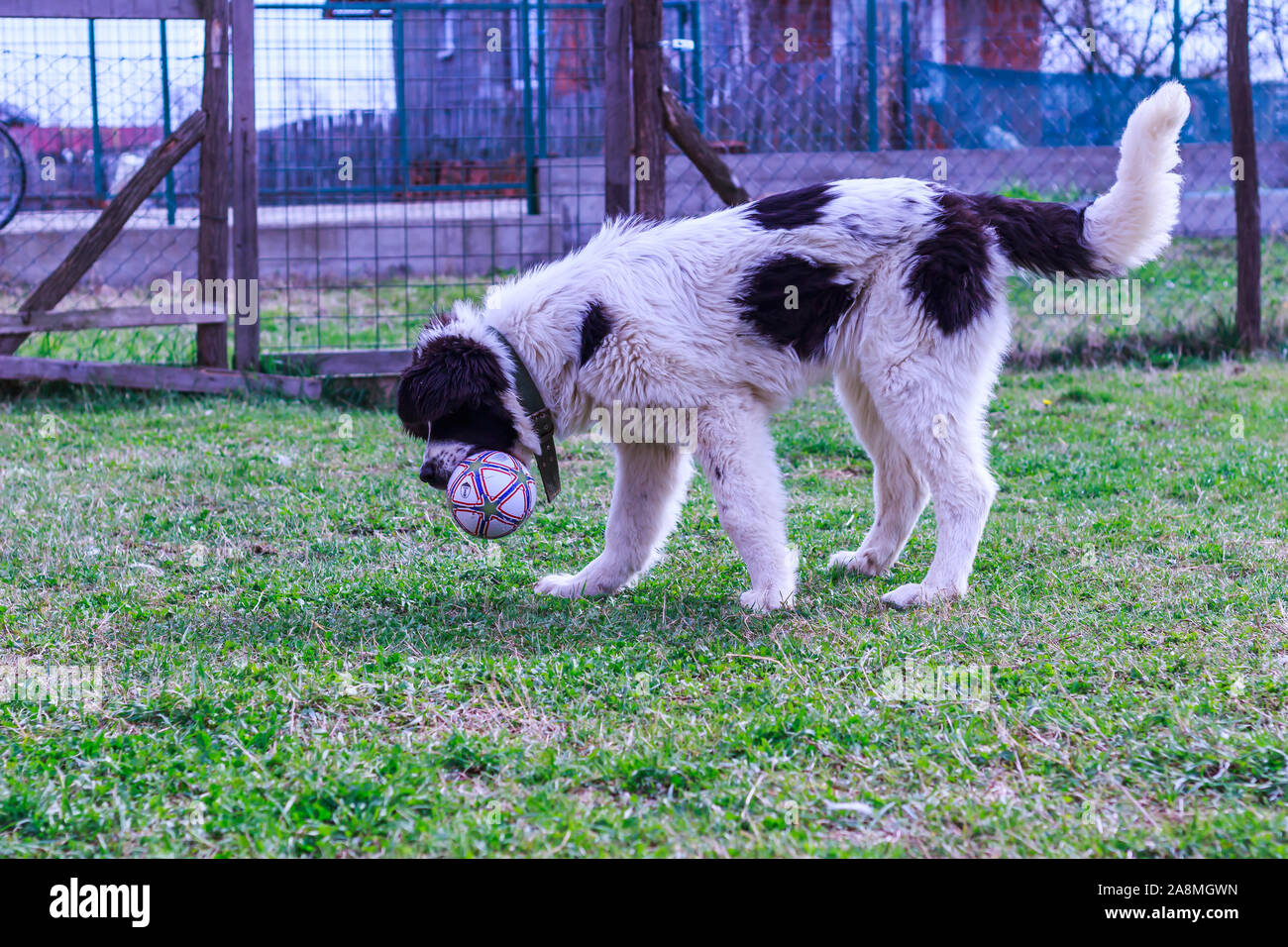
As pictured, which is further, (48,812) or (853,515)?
(853,515)

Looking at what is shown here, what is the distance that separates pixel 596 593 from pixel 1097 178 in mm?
9061

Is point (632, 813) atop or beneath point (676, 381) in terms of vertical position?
beneath

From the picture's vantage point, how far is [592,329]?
381cm

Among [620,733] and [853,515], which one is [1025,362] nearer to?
[853,515]

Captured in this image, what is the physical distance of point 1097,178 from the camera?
11.2 metres

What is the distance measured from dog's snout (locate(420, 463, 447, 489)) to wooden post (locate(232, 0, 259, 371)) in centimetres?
439

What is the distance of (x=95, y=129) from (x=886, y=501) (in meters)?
9.69

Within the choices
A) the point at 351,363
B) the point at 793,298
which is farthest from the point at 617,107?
the point at 793,298

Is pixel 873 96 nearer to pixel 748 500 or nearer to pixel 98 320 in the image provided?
pixel 98 320

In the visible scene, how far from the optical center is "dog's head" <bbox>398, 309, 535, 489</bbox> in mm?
3773

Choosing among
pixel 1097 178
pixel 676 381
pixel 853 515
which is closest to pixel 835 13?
Answer: pixel 1097 178

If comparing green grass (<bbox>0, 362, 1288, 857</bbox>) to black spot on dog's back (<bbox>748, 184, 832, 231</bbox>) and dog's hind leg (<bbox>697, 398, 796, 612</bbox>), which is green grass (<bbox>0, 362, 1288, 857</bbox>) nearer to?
dog's hind leg (<bbox>697, 398, 796, 612</bbox>)

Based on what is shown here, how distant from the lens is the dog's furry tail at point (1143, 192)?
3.61 metres

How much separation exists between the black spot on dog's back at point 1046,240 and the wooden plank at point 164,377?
16.4ft
